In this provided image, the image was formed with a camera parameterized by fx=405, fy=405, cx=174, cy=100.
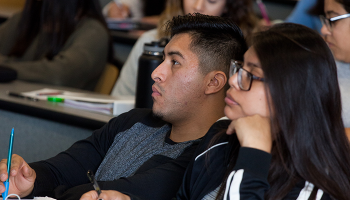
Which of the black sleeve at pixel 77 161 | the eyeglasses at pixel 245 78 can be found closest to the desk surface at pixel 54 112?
the black sleeve at pixel 77 161

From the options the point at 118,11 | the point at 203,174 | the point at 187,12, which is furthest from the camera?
the point at 118,11

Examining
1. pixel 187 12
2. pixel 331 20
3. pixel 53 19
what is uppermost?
pixel 331 20

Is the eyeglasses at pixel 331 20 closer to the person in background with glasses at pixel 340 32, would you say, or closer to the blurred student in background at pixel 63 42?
the person in background with glasses at pixel 340 32

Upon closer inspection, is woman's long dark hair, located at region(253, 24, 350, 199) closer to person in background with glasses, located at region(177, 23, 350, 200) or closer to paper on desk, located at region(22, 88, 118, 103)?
person in background with glasses, located at region(177, 23, 350, 200)

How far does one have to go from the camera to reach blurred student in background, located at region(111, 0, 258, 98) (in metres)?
2.14

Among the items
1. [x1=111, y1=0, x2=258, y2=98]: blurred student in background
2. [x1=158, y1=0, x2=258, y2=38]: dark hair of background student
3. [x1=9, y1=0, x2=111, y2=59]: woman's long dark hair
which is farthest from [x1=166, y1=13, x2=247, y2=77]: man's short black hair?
[x1=9, y1=0, x2=111, y2=59]: woman's long dark hair

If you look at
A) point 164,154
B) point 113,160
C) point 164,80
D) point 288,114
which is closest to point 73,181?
point 113,160

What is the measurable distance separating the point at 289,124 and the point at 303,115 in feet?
0.11

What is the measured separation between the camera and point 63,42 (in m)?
2.37

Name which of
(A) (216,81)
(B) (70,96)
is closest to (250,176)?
(A) (216,81)

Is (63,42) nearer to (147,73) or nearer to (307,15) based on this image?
(147,73)

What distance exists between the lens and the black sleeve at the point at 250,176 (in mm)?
810

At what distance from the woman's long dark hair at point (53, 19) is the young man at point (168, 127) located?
1256 millimetres

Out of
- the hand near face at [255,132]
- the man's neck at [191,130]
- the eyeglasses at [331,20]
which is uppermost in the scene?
the eyeglasses at [331,20]
